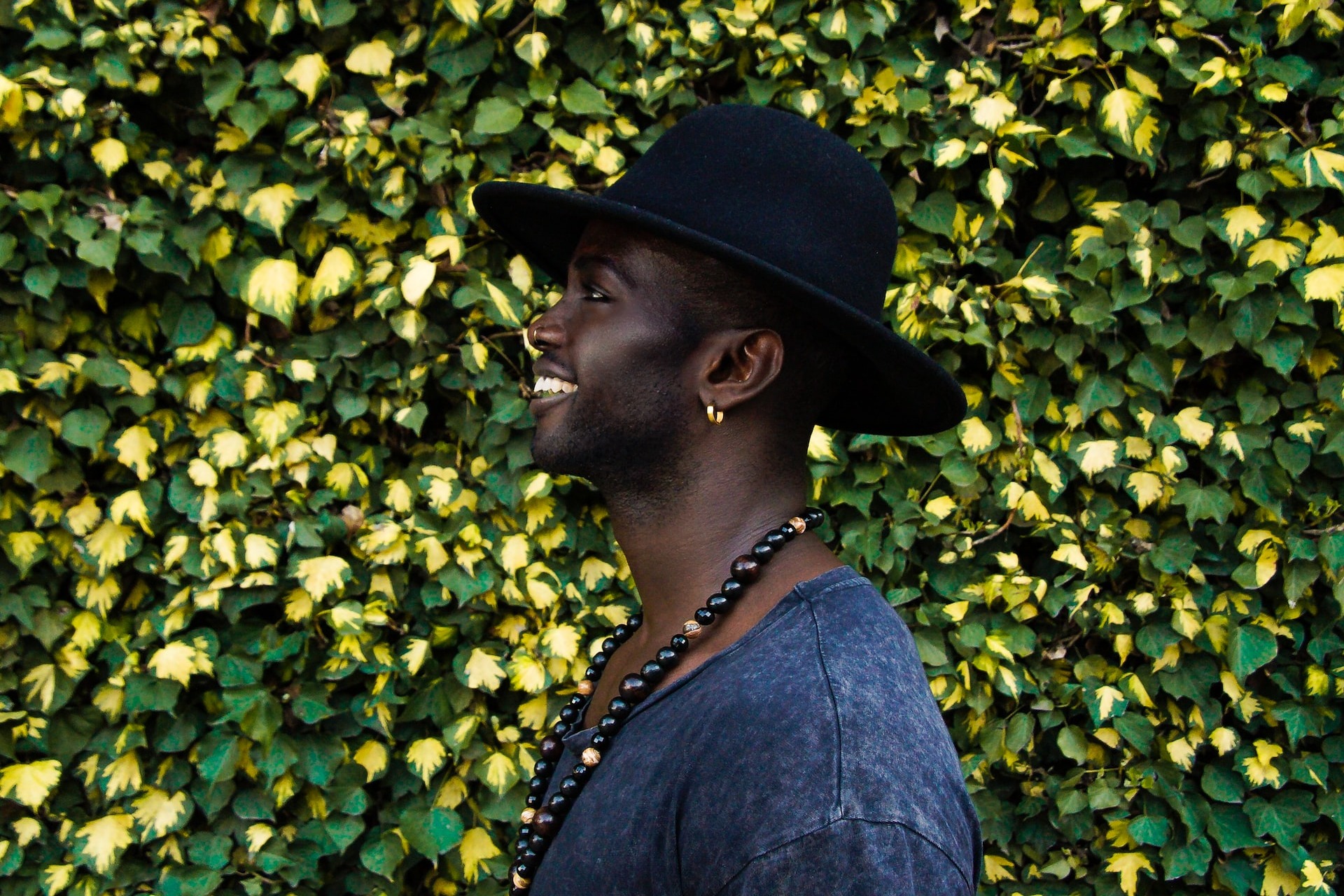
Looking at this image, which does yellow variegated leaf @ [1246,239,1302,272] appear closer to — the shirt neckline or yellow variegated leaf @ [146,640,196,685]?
the shirt neckline

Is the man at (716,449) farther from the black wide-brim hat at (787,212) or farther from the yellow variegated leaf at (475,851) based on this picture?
the yellow variegated leaf at (475,851)

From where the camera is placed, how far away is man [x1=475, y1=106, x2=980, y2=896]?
119 centimetres

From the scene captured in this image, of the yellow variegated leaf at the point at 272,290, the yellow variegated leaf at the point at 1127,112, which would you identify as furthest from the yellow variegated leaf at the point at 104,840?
the yellow variegated leaf at the point at 1127,112

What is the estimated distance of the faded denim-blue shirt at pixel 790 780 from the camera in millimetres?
1036

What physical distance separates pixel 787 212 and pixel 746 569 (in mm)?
462

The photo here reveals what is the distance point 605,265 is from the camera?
4.94 feet

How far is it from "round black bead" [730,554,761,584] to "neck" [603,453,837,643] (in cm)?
1

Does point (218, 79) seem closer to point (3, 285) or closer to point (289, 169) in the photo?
point (289, 169)

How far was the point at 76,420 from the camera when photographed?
269 centimetres

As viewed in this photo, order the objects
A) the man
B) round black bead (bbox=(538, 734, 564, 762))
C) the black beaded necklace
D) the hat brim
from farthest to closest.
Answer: round black bead (bbox=(538, 734, 564, 762)) → the black beaded necklace → the hat brim → the man

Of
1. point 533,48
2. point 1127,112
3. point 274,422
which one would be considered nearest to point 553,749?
point 274,422

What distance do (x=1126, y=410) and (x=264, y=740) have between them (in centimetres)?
230

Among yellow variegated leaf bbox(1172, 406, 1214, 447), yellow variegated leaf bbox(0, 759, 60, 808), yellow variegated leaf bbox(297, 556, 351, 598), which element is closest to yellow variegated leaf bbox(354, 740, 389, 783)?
yellow variegated leaf bbox(297, 556, 351, 598)

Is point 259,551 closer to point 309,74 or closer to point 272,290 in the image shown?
point 272,290
